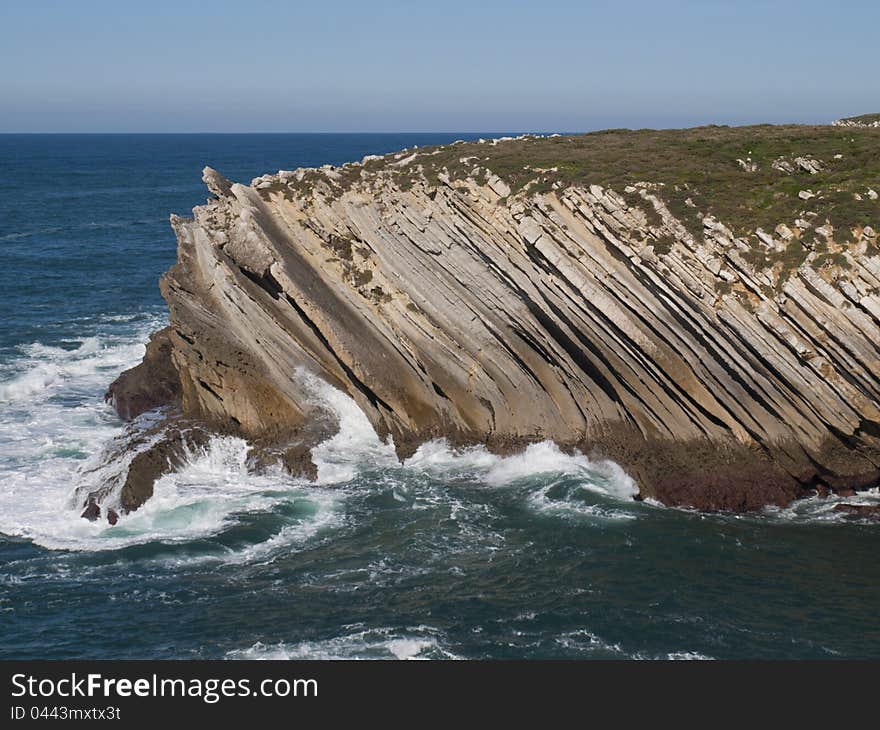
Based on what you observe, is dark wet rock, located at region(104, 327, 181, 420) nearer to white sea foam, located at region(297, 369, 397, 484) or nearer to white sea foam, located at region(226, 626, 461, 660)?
white sea foam, located at region(297, 369, 397, 484)

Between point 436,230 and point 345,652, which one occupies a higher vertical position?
point 436,230

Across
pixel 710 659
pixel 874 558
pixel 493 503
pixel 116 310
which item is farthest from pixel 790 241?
pixel 116 310

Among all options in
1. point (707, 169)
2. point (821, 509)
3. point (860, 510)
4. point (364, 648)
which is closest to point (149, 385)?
point (364, 648)

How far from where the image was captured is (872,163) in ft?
159

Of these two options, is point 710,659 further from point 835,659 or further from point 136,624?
point 136,624

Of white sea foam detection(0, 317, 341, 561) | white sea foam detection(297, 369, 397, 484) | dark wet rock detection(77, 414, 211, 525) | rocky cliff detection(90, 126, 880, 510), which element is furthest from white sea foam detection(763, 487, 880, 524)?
dark wet rock detection(77, 414, 211, 525)

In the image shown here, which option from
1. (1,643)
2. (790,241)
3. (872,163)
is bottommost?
(1,643)

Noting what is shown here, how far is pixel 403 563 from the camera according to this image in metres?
36.3

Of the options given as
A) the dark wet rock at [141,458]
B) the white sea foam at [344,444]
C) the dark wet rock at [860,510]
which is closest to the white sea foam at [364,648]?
the dark wet rock at [141,458]

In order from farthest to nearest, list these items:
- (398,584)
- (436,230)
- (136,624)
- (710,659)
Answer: (436,230)
(398,584)
(136,624)
(710,659)

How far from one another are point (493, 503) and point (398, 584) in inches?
309

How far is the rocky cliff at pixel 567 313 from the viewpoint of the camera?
4072 cm

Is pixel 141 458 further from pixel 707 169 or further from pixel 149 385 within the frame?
pixel 707 169

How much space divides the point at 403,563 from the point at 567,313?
46.2ft
